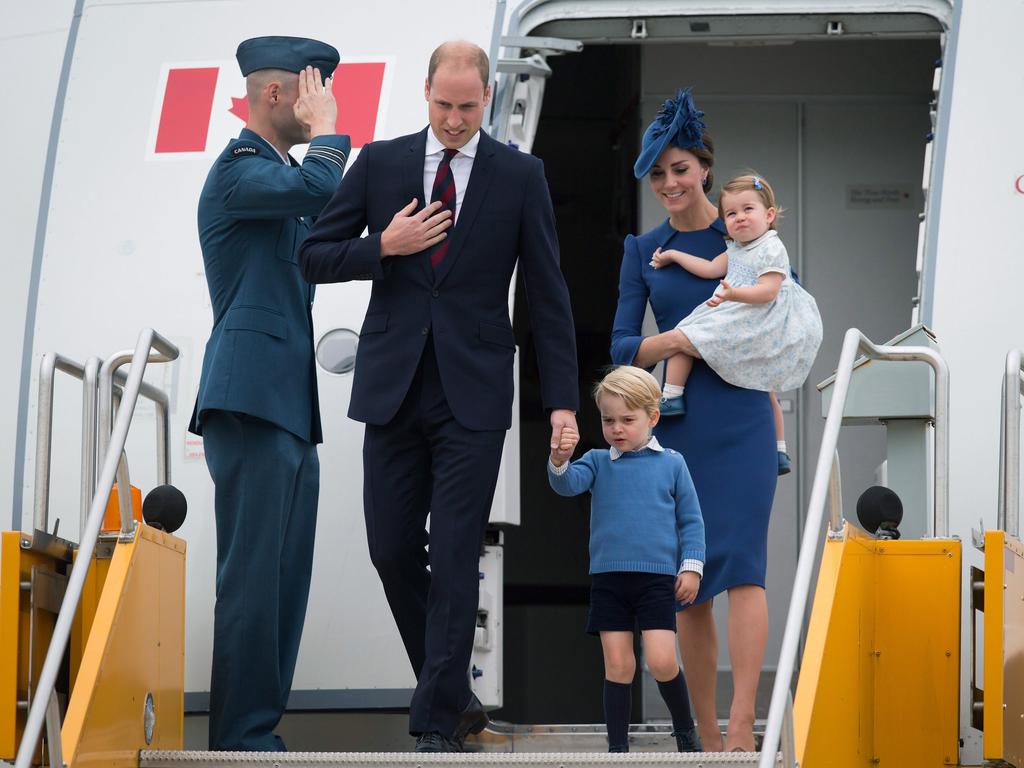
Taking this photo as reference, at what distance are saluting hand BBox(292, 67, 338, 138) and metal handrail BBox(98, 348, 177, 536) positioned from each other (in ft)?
2.37

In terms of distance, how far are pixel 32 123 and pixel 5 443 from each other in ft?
3.81

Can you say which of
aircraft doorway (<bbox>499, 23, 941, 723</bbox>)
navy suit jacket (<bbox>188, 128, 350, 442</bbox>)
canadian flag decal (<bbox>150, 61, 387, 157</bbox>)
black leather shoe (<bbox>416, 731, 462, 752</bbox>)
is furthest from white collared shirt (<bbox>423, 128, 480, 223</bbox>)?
aircraft doorway (<bbox>499, 23, 941, 723</bbox>)

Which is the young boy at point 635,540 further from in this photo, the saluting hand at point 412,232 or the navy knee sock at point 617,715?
the saluting hand at point 412,232

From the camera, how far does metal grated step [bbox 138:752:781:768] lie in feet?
11.5

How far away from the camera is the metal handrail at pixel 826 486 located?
3.09m

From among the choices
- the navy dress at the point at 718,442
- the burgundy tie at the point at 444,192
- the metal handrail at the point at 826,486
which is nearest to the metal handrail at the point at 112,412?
the burgundy tie at the point at 444,192

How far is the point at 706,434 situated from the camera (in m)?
4.18

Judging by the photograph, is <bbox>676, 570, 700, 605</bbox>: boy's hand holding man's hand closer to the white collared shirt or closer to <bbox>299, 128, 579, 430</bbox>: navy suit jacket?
<bbox>299, 128, 579, 430</bbox>: navy suit jacket

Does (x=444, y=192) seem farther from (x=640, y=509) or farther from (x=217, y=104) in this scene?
(x=217, y=104)

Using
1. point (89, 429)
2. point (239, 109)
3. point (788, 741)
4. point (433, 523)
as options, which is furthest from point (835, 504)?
point (239, 109)

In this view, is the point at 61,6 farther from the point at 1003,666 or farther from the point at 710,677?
the point at 1003,666

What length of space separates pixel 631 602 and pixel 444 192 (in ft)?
3.77

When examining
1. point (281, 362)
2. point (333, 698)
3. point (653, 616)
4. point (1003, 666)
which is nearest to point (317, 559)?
point (333, 698)

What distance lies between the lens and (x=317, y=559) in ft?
15.9
